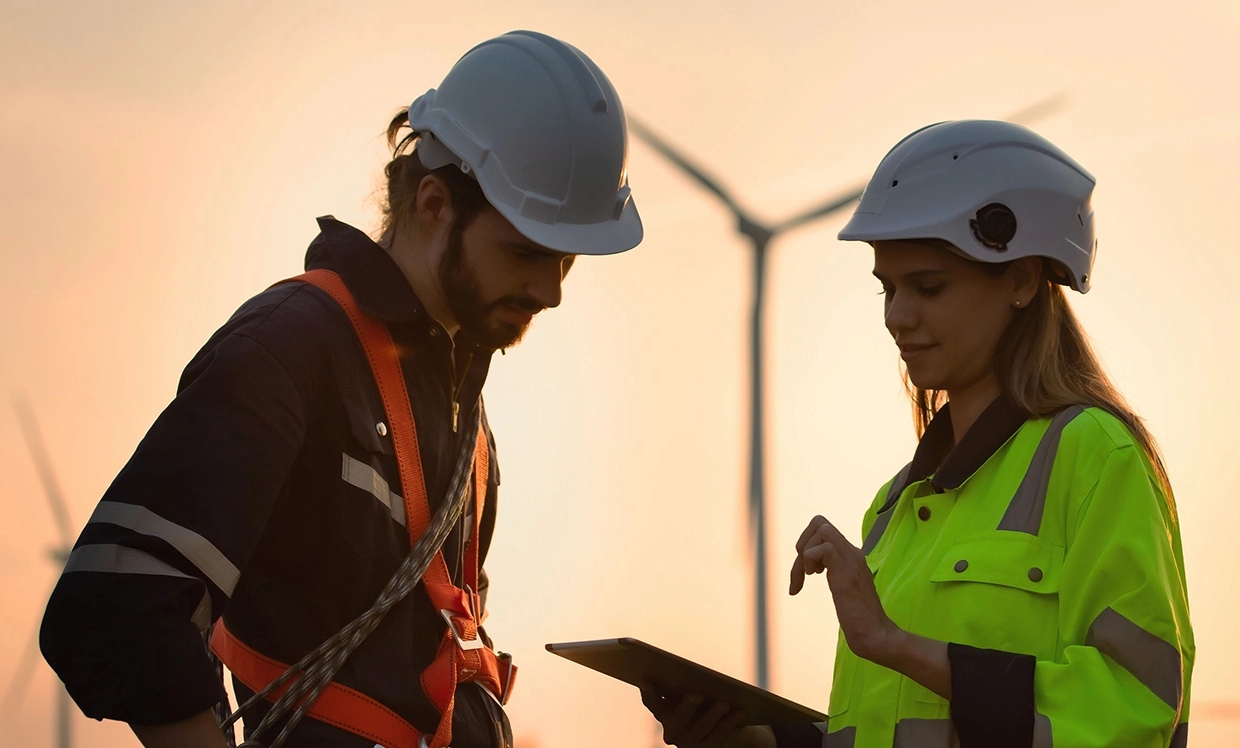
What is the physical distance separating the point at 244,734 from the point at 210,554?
38.3 inches

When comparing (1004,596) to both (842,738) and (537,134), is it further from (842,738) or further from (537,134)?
(537,134)

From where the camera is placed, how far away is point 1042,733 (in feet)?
13.3

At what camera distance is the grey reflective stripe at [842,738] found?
4809mm

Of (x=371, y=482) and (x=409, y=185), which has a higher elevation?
(x=409, y=185)

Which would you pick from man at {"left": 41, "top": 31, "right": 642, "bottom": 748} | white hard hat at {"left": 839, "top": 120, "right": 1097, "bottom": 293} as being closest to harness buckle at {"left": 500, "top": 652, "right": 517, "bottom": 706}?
man at {"left": 41, "top": 31, "right": 642, "bottom": 748}

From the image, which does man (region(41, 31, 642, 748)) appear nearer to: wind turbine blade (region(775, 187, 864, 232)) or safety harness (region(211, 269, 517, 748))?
safety harness (region(211, 269, 517, 748))

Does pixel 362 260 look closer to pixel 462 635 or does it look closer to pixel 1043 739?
pixel 462 635

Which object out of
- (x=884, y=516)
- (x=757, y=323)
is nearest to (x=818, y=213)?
(x=757, y=323)

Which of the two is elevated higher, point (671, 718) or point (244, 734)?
point (671, 718)

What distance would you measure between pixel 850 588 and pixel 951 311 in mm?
1170

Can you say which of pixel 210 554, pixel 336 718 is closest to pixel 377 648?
pixel 336 718

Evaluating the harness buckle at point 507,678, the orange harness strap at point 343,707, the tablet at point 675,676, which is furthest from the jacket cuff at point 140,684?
the harness buckle at point 507,678

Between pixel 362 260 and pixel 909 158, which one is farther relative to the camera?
pixel 909 158

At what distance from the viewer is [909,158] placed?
A: 205 inches
